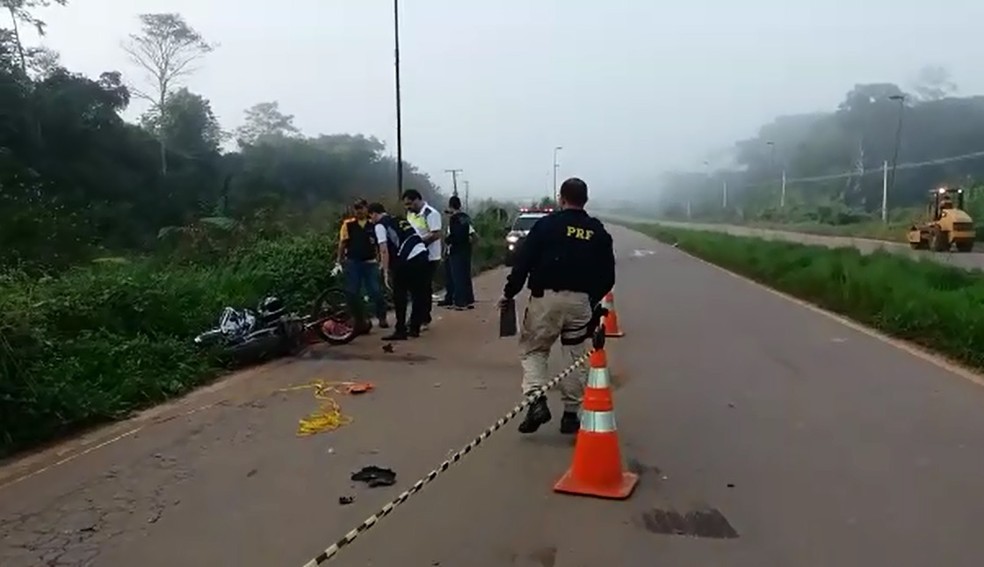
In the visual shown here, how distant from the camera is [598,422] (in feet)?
18.2

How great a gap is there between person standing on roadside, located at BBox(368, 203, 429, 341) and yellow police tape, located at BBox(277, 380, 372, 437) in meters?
2.99

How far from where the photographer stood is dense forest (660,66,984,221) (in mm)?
97812

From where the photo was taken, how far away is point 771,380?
9.21 metres

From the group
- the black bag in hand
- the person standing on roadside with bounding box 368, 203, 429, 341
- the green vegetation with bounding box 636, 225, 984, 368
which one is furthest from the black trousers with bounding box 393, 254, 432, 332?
the green vegetation with bounding box 636, 225, 984, 368

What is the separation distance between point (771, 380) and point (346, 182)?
28.6 m

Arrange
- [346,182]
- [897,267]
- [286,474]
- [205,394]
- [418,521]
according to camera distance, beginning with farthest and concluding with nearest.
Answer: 1. [346,182]
2. [897,267]
3. [205,394]
4. [286,474]
5. [418,521]

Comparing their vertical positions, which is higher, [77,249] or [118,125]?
[118,125]

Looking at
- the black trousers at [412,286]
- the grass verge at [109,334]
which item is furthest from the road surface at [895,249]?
the grass verge at [109,334]

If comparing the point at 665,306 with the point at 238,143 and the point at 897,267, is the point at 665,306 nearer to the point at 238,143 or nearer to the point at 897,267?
the point at 897,267

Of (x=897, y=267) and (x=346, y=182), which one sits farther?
(x=346, y=182)

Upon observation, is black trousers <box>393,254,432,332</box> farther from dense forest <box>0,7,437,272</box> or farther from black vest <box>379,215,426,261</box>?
dense forest <box>0,7,437,272</box>

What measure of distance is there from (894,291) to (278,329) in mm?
9129

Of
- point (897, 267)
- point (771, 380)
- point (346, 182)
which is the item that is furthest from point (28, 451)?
point (346, 182)

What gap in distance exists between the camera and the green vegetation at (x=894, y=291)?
11.1m
